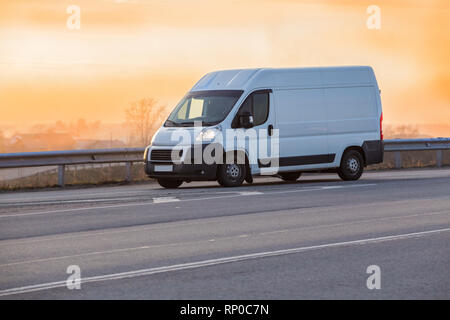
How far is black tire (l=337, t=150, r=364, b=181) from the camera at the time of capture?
21.4 m

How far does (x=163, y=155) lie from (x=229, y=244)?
29.2 feet

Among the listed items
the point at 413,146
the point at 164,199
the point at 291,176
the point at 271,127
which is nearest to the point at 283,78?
the point at 271,127

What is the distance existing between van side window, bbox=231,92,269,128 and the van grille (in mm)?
1716

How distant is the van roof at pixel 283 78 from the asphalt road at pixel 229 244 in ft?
9.01

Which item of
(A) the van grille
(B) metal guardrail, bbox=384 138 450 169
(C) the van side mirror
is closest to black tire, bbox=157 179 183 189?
(A) the van grille

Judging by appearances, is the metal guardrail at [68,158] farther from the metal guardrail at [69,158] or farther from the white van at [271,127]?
the white van at [271,127]

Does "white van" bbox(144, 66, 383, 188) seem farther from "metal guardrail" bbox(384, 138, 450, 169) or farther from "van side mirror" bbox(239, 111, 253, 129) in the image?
"metal guardrail" bbox(384, 138, 450, 169)

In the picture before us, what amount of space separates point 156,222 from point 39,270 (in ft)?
14.0

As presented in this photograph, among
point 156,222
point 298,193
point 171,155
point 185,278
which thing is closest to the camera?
point 185,278

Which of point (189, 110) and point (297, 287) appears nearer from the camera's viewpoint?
point (297, 287)

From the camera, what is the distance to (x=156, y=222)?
13.3 meters
